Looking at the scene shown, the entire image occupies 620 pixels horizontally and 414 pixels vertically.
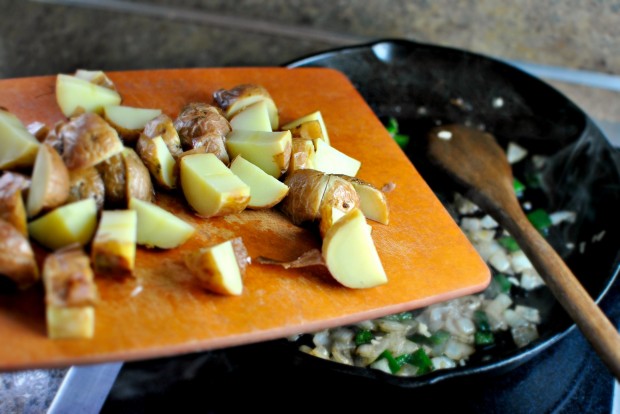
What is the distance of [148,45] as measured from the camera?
262 cm

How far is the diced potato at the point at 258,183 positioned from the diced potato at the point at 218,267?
0.57 ft

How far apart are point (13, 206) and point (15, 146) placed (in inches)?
7.3

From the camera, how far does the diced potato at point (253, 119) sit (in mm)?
1380

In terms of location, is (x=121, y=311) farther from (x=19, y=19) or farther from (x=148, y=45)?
(x=19, y=19)

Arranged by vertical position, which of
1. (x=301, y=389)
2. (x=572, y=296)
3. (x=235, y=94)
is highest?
(x=235, y=94)

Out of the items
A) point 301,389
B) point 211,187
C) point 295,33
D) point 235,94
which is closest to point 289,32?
point 295,33

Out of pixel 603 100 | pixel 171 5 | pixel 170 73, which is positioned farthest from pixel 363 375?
pixel 171 5

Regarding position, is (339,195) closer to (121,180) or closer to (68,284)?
(121,180)

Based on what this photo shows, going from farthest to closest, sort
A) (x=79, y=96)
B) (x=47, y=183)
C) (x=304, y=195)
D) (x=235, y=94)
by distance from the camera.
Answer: (x=235, y=94)
(x=79, y=96)
(x=304, y=195)
(x=47, y=183)

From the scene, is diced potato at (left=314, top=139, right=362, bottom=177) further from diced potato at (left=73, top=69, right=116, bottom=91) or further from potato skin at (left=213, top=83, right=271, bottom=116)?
diced potato at (left=73, top=69, right=116, bottom=91)

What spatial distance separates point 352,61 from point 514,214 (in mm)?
791

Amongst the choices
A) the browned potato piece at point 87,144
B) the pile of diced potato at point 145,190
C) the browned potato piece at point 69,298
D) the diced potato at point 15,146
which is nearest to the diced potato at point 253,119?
the pile of diced potato at point 145,190

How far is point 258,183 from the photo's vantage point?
4.10 ft

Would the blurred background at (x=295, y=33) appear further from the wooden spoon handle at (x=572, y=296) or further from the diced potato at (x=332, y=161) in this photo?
the diced potato at (x=332, y=161)
